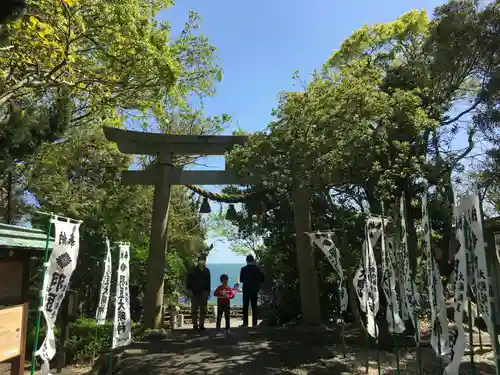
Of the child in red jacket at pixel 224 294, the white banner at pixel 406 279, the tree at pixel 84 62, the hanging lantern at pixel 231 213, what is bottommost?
the child in red jacket at pixel 224 294

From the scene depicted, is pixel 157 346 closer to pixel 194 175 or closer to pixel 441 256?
pixel 194 175

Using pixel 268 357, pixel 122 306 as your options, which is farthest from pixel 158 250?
pixel 268 357

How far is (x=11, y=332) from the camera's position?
496 centimetres

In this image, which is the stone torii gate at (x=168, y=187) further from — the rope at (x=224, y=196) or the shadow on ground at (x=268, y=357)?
the rope at (x=224, y=196)

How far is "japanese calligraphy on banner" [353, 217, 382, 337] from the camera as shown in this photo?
6352mm

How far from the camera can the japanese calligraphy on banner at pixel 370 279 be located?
635 cm

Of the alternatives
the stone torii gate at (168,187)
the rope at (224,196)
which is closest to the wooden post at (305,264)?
the stone torii gate at (168,187)

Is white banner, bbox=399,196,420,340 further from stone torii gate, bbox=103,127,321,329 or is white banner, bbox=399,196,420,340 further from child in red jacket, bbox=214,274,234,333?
child in red jacket, bbox=214,274,234,333

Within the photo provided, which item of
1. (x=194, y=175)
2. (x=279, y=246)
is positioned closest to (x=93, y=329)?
(x=194, y=175)

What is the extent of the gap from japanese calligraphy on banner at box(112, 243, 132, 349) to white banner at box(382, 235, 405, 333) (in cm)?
432

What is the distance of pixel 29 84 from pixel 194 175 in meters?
5.75

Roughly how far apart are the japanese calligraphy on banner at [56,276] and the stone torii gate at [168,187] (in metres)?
5.35

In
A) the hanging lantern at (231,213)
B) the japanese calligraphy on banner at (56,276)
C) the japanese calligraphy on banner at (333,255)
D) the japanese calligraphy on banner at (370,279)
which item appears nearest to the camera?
the japanese calligraphy on banner at (56,276)

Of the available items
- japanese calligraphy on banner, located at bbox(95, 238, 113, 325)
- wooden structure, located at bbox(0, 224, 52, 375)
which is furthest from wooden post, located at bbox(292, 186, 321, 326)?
wooden structure, located at bbox(0, 224, 52, 375)
